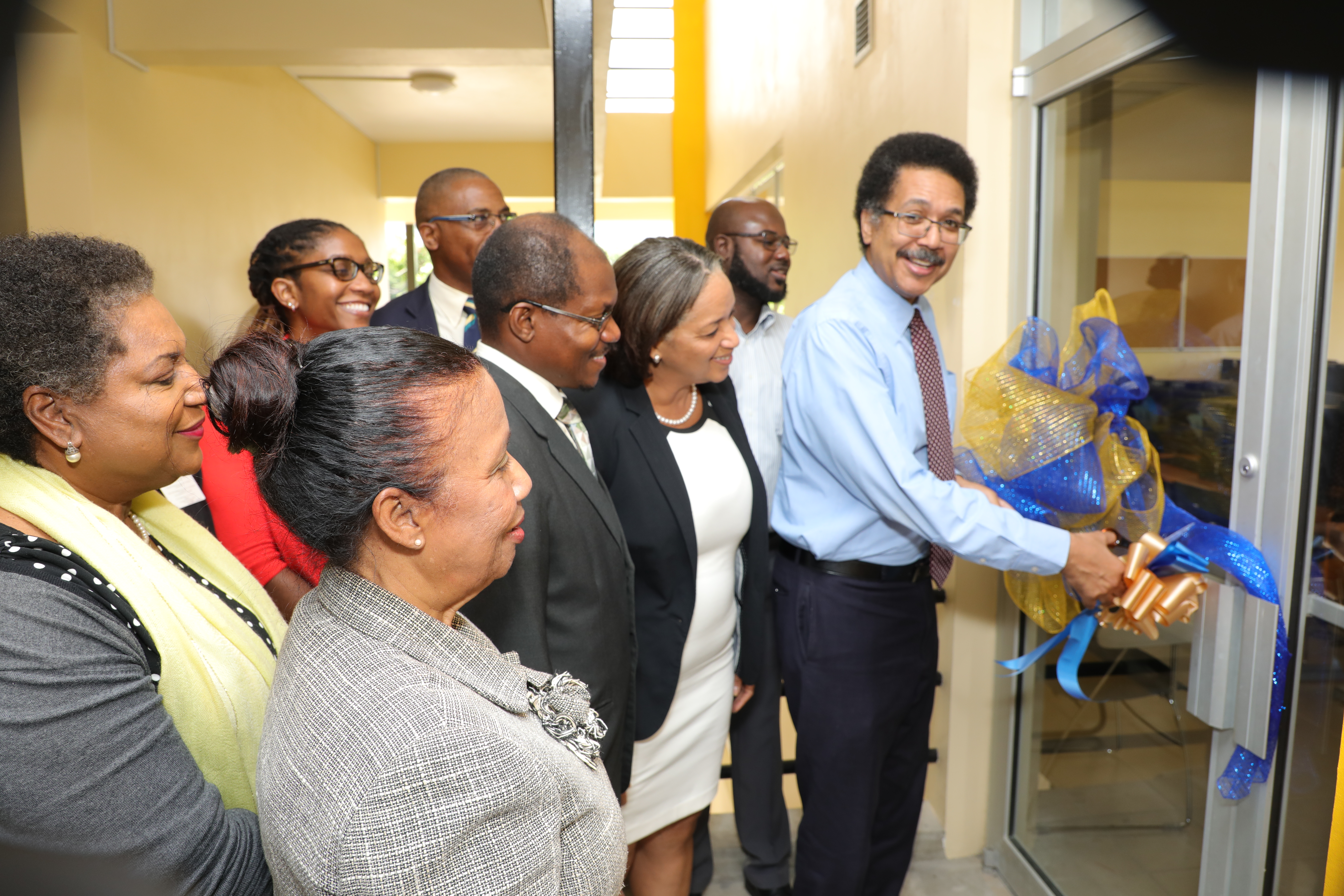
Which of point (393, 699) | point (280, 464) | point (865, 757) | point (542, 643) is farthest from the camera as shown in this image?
point (865, 757)

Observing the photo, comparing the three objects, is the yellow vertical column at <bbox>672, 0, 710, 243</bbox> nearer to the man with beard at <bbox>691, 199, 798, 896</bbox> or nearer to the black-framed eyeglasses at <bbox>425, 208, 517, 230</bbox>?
the man with beard at <bbox>691, 199, 798, 896</bbox>

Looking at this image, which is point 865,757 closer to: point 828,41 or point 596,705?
point 596,705

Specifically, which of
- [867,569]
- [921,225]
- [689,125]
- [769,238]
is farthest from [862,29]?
[689,125]

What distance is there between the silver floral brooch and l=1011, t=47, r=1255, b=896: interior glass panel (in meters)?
1.29

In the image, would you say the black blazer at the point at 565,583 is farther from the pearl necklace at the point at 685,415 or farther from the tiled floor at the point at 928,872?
the tiled floor at the point at 928,872

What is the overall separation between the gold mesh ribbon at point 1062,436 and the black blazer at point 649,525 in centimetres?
66

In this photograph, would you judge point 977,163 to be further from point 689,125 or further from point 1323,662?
point 689,125

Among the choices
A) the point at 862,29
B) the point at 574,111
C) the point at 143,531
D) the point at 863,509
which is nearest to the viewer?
the point at 143,531

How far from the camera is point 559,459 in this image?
1.50m

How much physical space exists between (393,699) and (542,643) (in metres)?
0.63

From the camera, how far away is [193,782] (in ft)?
2.92

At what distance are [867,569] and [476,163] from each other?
8.14 m

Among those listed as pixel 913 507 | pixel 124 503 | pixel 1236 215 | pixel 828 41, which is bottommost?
pixel 913 507

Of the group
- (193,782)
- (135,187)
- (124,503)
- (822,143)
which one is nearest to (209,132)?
(135,187)
